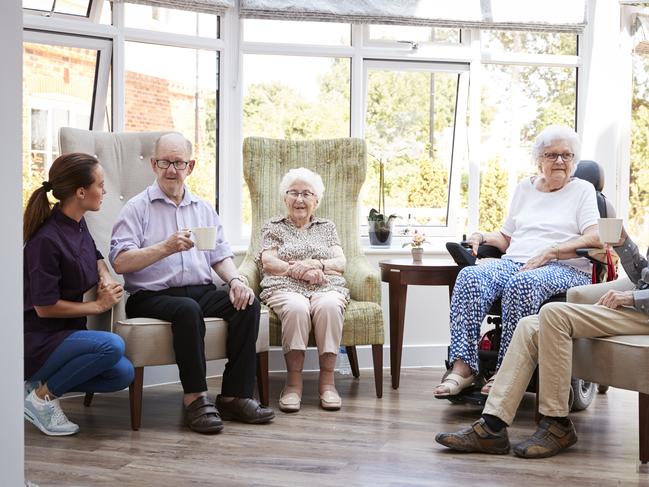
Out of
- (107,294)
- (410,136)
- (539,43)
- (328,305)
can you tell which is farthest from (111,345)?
(539,43)

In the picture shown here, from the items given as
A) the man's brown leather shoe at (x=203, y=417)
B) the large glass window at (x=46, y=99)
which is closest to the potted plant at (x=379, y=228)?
the large glass window at (x=46, y=99)

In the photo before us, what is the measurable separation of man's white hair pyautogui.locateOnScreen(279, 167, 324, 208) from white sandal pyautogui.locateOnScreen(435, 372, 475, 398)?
108cm

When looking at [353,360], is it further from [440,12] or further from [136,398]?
[440,12]

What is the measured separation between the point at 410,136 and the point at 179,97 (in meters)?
1.37

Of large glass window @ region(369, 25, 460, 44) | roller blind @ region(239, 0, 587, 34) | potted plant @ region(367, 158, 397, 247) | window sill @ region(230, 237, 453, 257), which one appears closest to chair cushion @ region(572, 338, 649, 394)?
window sill @ region(230, 237, 453, 257)

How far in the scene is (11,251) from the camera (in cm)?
170

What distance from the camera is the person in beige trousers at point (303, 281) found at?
370cm

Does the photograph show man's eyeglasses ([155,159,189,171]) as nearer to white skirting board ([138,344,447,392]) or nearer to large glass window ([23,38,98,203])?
large glass window ([23,38,98,203])

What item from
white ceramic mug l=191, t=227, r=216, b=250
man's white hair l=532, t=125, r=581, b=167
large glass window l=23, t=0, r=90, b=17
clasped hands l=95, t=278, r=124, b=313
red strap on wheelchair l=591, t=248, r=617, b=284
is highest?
large glass window l=23, t=0, r=90, b=17

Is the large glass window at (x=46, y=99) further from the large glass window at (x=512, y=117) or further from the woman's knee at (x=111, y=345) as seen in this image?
the large glass window at (x=512, y=117)

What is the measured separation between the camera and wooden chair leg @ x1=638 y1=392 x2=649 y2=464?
286 cm

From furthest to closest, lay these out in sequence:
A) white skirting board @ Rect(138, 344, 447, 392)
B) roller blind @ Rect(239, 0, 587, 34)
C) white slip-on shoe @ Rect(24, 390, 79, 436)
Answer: roller blind @ Rect(239, 0, 587, 34), white skirting board @ Rect(138, 344, 447, 392), white slip-on shoe @ Rect(24, 390, 79, 436)

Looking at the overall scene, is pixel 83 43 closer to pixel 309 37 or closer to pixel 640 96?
pixel 309 37

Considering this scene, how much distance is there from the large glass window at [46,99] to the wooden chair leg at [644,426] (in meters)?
2.92
